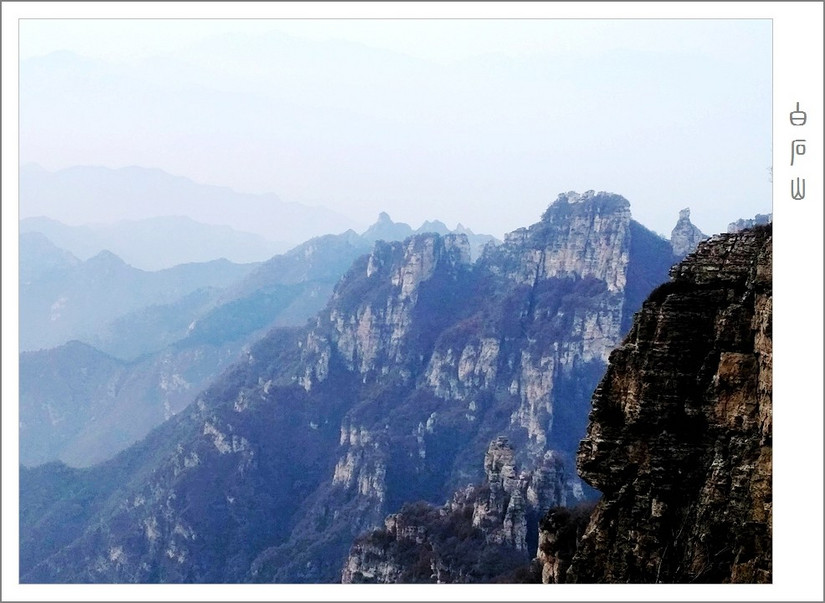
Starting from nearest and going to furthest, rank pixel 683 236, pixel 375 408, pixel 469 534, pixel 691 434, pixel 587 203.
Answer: pixel 691 434
pixel 469 534
pixel 683 236
pixel 587 203
pixel 375 408

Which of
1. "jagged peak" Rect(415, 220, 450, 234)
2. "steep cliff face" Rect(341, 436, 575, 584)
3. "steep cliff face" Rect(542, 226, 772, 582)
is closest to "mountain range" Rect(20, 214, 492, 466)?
"jagged peak" Rect(415, 220, 450, 234)

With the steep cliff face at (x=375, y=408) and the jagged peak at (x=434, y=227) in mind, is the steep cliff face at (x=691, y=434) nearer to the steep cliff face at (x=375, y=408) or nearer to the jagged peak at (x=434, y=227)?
the steep cliff face at (x=375, y=408)

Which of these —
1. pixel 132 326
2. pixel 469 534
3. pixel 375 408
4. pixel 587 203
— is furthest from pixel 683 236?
pixel 132 326

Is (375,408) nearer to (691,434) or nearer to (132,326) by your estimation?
(132,326)

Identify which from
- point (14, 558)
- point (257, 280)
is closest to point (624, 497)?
point (14, 558)

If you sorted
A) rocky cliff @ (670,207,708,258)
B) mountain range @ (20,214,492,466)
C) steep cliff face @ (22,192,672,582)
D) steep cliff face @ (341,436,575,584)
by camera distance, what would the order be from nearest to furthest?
steep cliff face @ (341,436,575,584)
steep cliff face @ (22,192,672,582)
rocky cliff @ (670,207,708,258)
mountain range @ (20,214,492,466)

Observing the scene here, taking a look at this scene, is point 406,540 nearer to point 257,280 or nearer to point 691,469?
point 691,469

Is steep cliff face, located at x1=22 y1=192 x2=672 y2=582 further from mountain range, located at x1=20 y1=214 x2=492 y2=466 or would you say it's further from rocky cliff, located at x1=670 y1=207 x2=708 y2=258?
mountain range, located at x1=20 y1=214 x2=492 y2=466
